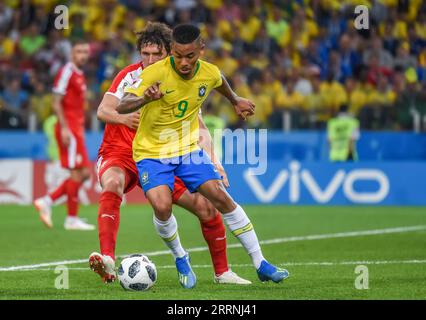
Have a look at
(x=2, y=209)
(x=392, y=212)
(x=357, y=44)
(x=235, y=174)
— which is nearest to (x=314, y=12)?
(x=357, y=44)

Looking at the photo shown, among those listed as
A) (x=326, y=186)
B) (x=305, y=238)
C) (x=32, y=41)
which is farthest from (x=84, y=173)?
(x=32, y=41)

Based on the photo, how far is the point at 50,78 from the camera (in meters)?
21.0

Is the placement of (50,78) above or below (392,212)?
above

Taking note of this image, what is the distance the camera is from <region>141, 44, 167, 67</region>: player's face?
8.82 metres

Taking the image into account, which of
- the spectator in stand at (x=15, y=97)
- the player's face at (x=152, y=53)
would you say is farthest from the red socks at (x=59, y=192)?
the player's face at (x=152, y=53)

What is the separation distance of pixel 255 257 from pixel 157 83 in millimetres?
1564

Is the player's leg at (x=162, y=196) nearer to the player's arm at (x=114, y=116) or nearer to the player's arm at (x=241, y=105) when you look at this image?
the player's arm at (x=114, y=116)

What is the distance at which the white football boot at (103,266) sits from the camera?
314 inches

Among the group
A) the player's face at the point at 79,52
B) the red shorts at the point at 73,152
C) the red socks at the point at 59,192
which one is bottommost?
the red socks at the point at 59,192

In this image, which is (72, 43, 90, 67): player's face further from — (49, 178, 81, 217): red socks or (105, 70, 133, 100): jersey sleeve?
(105, 70, 133, 100): jersey sleeve

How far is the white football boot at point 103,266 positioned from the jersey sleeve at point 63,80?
6.20m

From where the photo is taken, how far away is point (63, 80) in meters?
14.2

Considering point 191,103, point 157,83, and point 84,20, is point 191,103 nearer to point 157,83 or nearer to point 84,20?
point 157,83

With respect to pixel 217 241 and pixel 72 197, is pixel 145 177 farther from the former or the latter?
pixel 72 197
